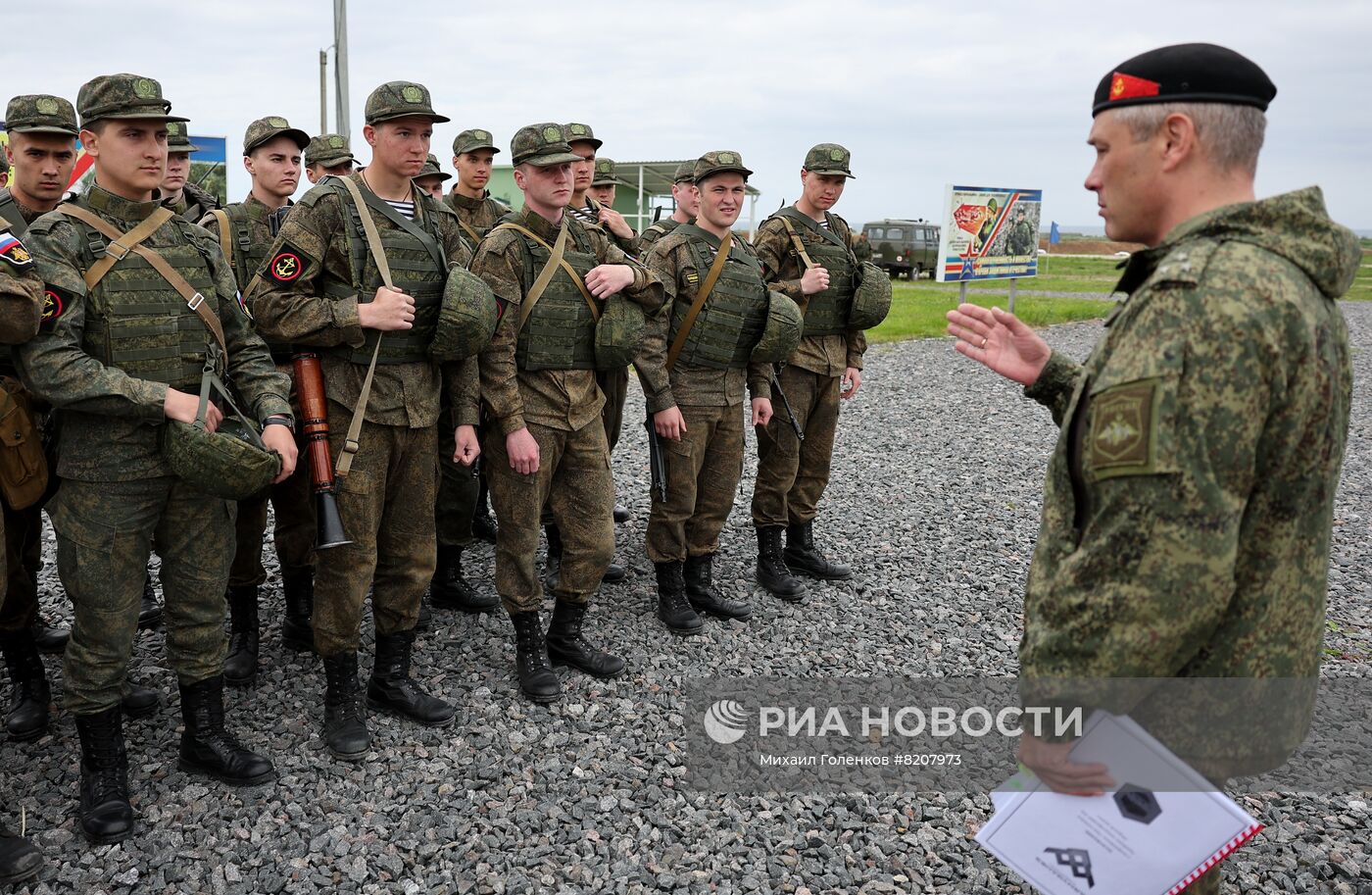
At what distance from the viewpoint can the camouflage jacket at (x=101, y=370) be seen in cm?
312

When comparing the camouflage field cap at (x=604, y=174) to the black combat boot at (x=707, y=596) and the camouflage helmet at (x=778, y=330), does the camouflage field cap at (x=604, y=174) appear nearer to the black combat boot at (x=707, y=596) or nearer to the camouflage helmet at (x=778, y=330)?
the camouflage helmet at (x=778, y=330)

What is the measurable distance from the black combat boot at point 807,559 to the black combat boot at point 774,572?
170 mm

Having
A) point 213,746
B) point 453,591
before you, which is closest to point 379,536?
point 213,746

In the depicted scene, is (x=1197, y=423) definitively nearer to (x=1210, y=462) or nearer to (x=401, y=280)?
(x=1210, y=462)

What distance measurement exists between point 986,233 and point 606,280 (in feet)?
44.4

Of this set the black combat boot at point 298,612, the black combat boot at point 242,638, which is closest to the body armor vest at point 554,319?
the black combat boot at point 298,612

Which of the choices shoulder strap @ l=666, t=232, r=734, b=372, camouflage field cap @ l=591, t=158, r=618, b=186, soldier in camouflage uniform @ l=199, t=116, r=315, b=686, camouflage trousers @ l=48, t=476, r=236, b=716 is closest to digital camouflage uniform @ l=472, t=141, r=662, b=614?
shoulder strap @ l=666, t=232, r=734, b=372

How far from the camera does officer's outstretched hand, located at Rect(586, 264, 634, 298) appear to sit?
4.40 meters


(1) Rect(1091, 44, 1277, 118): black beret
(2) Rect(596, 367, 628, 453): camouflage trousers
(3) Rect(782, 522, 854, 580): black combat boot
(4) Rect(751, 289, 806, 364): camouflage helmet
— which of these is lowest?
(3) Rect(782, 522, 854, 580): black combat boot

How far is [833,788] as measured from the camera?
12.2ft

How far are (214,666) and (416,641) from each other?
1439 millimetres

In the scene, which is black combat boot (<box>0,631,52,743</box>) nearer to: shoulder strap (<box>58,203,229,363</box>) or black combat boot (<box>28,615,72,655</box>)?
black combat boot (<box>28,615,72,655</box>)

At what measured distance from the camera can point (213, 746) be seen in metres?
3.67

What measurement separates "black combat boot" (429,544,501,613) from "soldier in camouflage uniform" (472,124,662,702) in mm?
952
